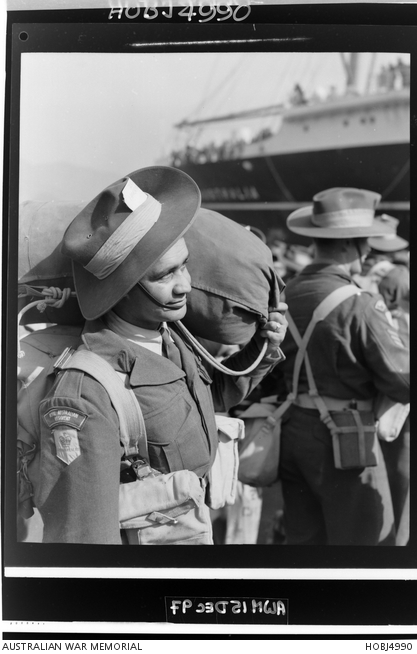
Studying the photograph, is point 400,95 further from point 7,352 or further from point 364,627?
point 364,627

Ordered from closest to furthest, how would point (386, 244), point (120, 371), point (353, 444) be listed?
1. point (120, 371)
2. point (353, 444)
3. point (386, 244)

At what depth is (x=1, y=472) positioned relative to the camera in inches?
123

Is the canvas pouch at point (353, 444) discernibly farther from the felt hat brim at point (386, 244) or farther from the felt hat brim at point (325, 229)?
the felt hat brim at point (386, 244)

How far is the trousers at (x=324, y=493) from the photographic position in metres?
3.36

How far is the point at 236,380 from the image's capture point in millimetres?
3205

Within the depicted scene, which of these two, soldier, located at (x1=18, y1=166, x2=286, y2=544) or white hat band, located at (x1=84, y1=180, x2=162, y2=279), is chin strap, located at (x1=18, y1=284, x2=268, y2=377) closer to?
soldier, located at (x1=18, y1=166, x2=286, y2=544)

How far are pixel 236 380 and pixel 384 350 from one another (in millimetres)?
747

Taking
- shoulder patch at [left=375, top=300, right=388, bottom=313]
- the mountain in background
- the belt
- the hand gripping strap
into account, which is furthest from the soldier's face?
shoulder patch at [left=375, top=300, right=388, bottom=313]

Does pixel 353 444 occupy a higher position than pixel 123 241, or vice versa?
pixel 123 241

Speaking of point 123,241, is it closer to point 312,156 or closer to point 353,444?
point 353,444

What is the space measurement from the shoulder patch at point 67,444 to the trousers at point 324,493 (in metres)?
1.05

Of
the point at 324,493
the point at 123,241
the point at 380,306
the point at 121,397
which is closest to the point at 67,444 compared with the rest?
the point at 121,397

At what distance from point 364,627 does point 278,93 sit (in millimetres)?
2075

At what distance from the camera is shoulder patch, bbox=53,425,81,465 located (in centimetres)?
265
